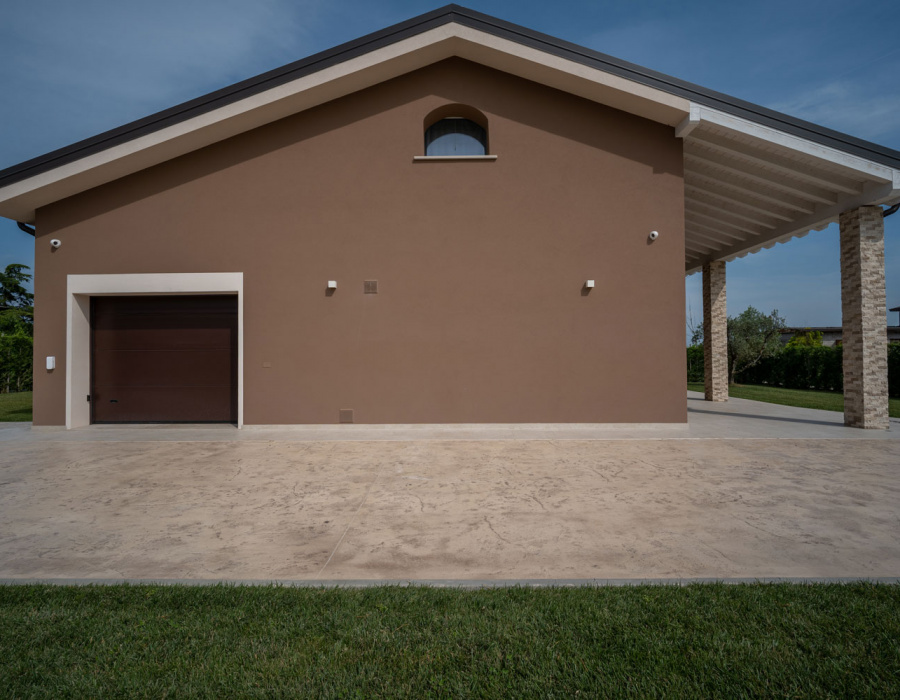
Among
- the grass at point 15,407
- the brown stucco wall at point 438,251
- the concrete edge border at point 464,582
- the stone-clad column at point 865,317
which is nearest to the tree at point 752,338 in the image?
the stone-clad column at point 865,317

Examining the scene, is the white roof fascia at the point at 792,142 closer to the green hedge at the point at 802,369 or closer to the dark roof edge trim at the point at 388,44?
the dark roof edge trim at the point at 388,44

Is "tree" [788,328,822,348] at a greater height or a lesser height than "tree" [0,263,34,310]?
lesser

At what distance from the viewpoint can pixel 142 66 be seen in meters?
21.2

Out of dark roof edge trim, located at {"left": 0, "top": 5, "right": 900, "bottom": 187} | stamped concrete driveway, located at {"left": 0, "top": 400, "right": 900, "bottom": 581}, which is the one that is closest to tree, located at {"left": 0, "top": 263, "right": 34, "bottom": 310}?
dark roof edge trim, located at {"left": 0, "top": 5, "right": 900, "bottom": 187}

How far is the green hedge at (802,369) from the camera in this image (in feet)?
54.7

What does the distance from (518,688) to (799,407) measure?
13.7 meters

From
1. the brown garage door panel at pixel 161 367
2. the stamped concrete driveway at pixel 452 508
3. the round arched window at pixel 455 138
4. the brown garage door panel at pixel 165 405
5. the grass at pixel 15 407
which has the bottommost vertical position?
the stamped concrete driveway at pixel 452 508

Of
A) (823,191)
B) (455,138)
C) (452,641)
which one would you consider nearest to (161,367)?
(455,138)

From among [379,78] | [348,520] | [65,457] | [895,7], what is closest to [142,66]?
[379,78]

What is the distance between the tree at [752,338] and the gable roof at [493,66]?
14.4 meters

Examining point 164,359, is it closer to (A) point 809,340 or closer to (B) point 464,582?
(B) point 464,582

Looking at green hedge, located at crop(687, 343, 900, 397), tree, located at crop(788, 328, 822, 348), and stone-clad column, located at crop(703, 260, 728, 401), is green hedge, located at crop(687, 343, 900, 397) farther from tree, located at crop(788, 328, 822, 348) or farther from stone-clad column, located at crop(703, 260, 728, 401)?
→ stone-clad column, located at crop(703, 260, 728, 401)

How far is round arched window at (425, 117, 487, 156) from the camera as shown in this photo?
948 cm

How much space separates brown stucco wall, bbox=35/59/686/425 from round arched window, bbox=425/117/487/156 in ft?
1.49
